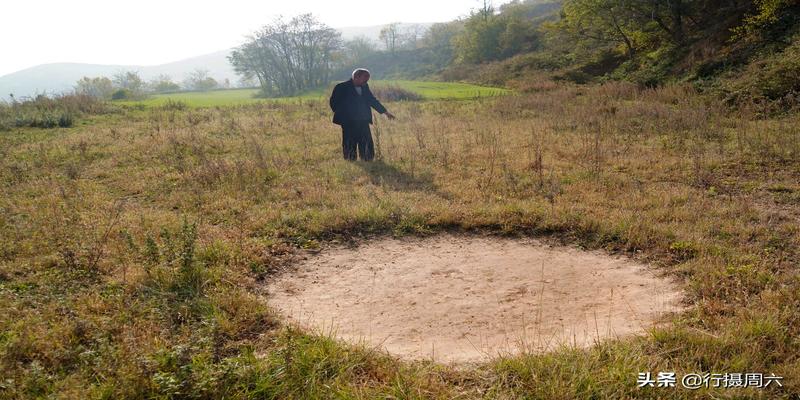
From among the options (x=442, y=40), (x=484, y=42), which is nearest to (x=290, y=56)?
(x=484, y=42)

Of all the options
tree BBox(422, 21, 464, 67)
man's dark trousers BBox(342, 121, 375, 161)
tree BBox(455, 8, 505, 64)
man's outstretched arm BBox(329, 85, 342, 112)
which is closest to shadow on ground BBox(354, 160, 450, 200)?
man's dark trousers BBox(342, 121, 375, 161)

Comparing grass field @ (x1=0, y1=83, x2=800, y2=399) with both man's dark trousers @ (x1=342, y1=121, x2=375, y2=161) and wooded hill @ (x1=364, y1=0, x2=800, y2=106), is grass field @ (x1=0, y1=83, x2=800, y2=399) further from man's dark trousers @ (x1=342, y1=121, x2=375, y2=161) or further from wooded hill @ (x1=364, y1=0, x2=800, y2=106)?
wooded hill @ (x1=364, y1=0, x2=800, y2=106)

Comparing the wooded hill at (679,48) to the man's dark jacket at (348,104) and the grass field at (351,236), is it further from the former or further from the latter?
the man's dark jacket at (348,104)

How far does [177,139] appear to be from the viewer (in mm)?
11977

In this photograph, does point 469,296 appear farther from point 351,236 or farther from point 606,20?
point 606,20

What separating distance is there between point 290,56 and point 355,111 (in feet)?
164

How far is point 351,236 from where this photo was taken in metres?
5.65

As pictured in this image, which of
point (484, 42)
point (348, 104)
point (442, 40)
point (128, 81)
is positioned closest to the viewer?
point (348, 104)

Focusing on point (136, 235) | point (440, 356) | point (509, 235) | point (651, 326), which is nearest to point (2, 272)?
point (136, 235)

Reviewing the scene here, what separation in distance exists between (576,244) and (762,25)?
1744 cm

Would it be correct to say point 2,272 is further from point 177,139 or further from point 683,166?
point 683,166

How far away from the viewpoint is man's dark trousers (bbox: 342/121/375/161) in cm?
930

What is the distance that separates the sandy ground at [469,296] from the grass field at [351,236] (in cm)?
28

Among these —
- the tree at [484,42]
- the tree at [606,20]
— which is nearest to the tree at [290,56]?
the tree at [484,42]
